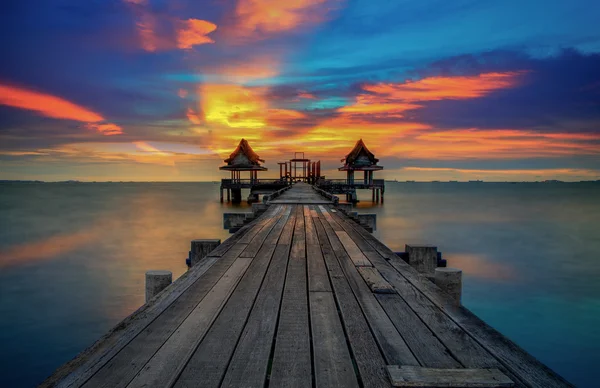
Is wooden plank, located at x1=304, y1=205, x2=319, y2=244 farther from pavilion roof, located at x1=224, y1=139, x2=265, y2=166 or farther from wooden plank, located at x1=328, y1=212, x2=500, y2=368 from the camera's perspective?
pavilion roof, located at x1=224, y1=139, x2=265, y2=166

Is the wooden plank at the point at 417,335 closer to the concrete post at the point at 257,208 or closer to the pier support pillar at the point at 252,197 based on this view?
the concrete post at the point at 257,208

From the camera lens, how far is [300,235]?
7051mm

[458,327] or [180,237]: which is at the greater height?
[458,327]

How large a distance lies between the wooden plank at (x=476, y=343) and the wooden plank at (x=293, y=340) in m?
→ 0.94

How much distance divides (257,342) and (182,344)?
49 centimetres

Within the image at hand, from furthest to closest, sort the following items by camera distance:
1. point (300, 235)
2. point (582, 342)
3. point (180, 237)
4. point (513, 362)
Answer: point (180, 237) → point (582, 342) → point (300, 235) → point (513, 362)

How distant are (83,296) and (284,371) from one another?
12853 mm

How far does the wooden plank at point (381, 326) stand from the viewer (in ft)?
7.41

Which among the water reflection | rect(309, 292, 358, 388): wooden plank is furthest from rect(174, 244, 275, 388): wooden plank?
the water reflection

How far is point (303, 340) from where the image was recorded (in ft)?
8.15

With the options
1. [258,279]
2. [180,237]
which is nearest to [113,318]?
[258,279]

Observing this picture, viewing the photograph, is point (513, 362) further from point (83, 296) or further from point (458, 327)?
point (83, 296)

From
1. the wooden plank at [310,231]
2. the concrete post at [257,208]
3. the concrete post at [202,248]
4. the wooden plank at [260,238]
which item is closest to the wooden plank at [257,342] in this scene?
the wooden plank at [260,238]

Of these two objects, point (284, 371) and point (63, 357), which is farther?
point (63, 357)
